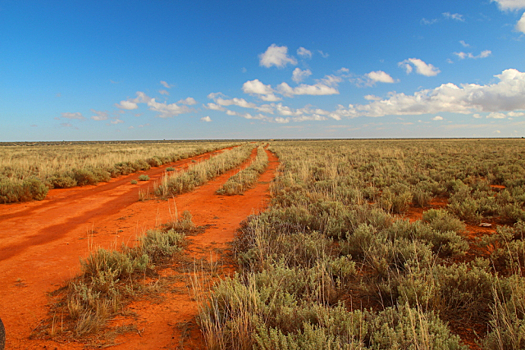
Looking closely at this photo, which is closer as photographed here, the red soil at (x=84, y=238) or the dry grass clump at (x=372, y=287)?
the dry grass clump at (x=372, y=287)

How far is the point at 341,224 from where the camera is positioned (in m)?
5.01

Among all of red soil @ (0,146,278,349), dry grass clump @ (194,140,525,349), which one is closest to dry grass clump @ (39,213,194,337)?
red soil @ (0,146,278,349)

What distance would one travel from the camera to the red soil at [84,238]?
2771 millimetres

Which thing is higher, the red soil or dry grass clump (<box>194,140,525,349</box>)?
dry grass clump (<box>194,140,525,349</box>)

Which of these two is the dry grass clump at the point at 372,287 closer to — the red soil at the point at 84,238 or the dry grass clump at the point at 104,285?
the red soil at the point at 84,238

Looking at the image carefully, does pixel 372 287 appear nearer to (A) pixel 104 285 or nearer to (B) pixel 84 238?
(A) pixel 104 285

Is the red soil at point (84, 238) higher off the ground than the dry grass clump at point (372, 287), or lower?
lower

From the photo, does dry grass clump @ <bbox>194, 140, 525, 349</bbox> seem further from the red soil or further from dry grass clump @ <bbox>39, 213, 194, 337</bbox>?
dry grass clump @ <bbox>39, 213, 194, 337</bbox>

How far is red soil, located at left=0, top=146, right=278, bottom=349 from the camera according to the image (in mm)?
2771

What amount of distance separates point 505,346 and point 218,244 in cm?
418

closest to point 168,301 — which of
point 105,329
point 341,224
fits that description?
point 105,329

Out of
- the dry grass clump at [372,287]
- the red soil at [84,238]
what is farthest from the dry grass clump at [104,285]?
the dry grass clump at [372,287]

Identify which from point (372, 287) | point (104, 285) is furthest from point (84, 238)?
point (372, 287)

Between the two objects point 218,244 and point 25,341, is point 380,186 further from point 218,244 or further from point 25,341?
point 25,341
